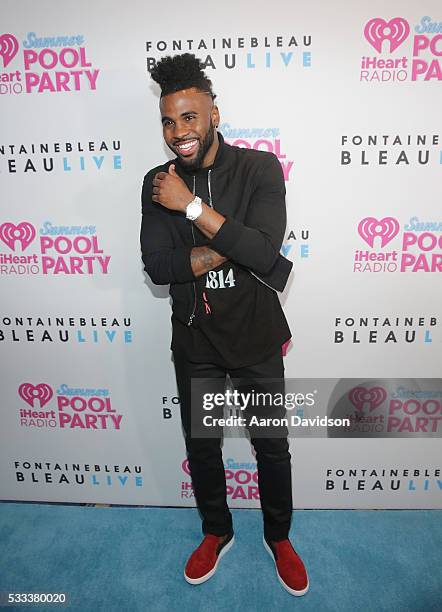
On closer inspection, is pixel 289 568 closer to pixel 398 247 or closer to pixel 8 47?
pixel 398 247

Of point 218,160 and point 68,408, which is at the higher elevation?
point 218,160

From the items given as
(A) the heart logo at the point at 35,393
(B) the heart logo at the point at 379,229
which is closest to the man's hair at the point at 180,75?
(B) the heart logo at the point at 379,229

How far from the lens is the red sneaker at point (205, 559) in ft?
6.55

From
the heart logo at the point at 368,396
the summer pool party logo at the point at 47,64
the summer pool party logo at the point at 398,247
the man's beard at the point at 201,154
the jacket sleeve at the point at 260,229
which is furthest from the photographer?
the heart logo at the point at 368,396

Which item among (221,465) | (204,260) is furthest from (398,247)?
(221,465)

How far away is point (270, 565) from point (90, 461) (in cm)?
111

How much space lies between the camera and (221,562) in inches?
82.7

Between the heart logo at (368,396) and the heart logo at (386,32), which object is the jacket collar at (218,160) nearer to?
the heart logo at (386,32)

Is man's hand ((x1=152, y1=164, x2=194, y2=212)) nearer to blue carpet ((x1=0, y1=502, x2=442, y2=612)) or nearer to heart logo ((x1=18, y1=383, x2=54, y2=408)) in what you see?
heart logo ((x1=18, y1=383, x2=54, y2=408))

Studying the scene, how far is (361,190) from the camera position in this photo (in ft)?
→ 6.68

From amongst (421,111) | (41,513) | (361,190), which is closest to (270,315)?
(361,190)

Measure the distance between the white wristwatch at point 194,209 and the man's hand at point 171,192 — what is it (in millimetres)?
26

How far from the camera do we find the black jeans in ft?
6.21

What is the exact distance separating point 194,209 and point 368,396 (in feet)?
4.58
